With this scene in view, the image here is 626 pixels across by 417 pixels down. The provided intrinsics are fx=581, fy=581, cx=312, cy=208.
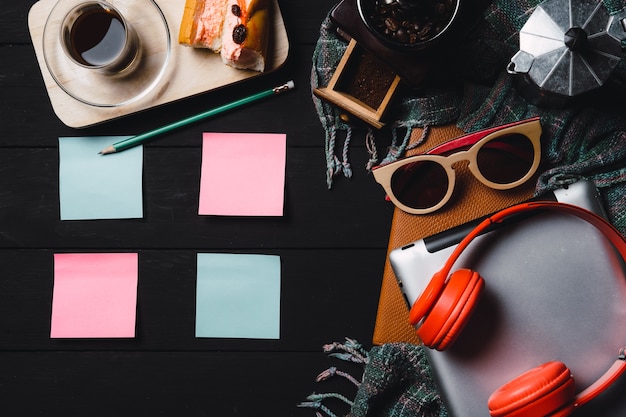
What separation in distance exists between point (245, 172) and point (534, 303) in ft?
1.31

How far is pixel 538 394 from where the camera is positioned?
61cm

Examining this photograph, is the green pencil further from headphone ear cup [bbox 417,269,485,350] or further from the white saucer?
headphone ear cup [bbox 417,269,485,350]

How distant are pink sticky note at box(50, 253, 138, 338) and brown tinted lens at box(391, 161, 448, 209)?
1.21ft

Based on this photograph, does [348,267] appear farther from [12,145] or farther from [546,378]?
[12,145]

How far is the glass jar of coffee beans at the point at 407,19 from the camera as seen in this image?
65 cm

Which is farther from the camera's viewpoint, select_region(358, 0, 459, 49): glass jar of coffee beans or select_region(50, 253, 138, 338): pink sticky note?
select_region(50, 253, 138, 338): pink sticky note

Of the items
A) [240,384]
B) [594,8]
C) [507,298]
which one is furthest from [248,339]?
[594,8]

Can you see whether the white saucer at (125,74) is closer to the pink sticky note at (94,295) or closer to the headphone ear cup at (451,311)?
the pink sticky note at (94,295)

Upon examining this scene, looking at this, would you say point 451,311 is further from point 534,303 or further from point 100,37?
point 100,37

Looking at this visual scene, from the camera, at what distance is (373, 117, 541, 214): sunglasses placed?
0.71 m

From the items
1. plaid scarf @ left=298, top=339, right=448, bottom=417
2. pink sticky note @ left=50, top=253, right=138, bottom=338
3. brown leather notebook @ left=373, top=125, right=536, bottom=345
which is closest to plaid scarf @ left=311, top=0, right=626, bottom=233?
brown leather notebook @ left=373, top=125, right=536, bottom=345

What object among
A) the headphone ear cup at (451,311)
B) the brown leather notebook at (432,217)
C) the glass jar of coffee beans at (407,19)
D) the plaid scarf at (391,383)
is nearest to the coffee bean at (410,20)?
the glass jar of coffee beans at (407,19)

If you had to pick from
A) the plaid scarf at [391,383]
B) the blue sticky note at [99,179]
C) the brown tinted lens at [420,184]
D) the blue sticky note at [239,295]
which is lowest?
the plaid scarf at [391,383]

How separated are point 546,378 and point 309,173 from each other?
1.25 feet
